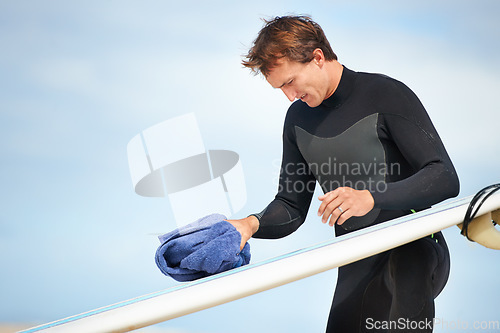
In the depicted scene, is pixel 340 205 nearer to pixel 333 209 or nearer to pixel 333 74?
pixel 333 209

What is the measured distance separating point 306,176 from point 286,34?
1.12 ft

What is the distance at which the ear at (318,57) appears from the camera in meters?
1.21

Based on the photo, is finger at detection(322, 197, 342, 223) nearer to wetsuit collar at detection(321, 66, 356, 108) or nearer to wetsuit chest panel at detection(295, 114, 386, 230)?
wetsuit chest panel at detection(295, 114, 386, 230)

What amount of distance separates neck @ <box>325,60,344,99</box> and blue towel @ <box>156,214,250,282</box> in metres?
0.38

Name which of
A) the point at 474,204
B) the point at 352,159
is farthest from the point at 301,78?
the point at 474,204

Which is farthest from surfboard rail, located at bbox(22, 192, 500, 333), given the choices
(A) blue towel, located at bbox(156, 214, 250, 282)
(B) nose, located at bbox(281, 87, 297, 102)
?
(B) nose, located at bbox(281, 87, 297, 102)

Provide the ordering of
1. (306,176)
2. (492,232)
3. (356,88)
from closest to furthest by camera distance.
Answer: (492,232), (356,88), (306,176)

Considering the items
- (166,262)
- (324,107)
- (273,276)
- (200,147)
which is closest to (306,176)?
(324,107)

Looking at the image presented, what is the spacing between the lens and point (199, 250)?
1056mm

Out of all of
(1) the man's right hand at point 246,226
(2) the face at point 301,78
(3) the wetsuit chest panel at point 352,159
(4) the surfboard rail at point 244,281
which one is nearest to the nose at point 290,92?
(2) the face at point 301,78

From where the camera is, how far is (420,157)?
1.10 m

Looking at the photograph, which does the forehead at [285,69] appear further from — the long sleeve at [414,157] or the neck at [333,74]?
the long sleeve at [414,157]

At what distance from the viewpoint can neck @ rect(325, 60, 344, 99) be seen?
1253 mm

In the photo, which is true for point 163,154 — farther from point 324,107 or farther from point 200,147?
point 324,107
